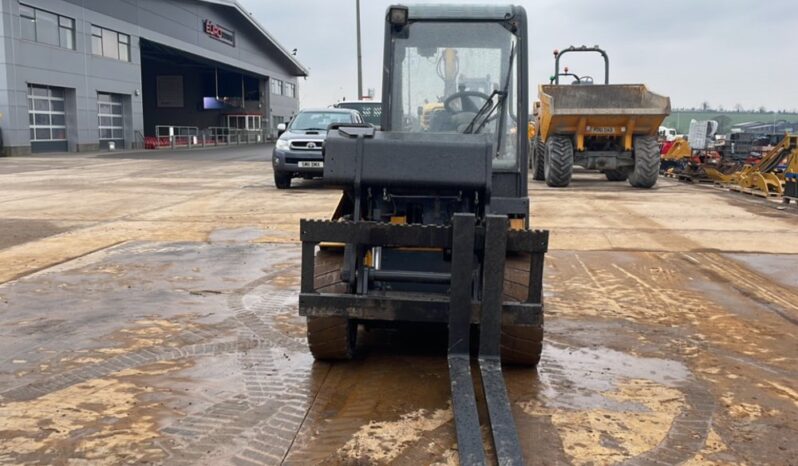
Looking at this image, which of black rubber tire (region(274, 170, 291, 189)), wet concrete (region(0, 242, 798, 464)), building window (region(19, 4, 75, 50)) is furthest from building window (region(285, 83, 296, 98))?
wet concrete (region(0, 242, 798, 464))

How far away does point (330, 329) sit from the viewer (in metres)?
4.71

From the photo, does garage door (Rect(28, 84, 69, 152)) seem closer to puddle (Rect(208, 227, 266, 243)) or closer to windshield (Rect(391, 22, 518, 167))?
puddle (Rect(208, 227, 266, 243))

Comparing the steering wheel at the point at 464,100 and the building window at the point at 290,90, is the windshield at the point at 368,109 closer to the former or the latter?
the steering wheel at the point at 464,100

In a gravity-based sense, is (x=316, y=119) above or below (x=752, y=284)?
above

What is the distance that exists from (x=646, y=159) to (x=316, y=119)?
26.3 feet

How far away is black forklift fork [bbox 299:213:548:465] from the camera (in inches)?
165

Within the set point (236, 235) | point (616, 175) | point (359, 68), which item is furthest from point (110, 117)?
point (236, 235)

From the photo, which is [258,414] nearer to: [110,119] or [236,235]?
[236,235]

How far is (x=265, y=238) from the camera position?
10.1m

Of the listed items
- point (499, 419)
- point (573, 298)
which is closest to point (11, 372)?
point (499, 419)

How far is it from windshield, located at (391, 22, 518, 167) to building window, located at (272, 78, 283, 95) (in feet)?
217

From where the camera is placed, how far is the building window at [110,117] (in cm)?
Result: 4003

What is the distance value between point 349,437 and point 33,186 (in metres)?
16.5

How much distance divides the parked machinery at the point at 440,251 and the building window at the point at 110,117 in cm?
3847
